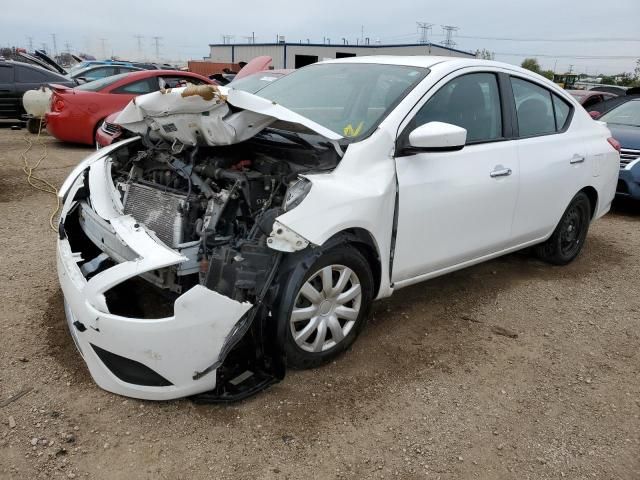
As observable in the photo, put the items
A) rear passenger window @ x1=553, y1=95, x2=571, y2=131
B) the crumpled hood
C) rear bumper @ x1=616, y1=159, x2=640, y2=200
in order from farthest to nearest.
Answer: rear bumper @ x1=616, y1=159, x2=640, y2=200, rear passenger window @ x1=553, y1=95, x2=571, y2=131, the crumpled hood

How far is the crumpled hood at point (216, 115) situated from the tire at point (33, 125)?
906cm

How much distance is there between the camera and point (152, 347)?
7.91 feet

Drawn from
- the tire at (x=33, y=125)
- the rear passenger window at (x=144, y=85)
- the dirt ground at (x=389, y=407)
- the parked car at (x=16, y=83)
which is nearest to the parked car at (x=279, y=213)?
the dirt ground at (x=389, y=407)

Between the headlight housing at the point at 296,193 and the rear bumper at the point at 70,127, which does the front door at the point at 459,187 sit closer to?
the headlight housing at the point at 296,193

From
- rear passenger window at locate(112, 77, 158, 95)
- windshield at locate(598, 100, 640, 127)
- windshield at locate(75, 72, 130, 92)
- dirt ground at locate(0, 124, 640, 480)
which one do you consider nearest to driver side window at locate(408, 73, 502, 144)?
dirt ground at locate(0, 124, 640, 480)

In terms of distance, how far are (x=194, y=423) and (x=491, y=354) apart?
1886 mm

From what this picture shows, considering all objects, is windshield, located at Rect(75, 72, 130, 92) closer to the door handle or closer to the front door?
the front door

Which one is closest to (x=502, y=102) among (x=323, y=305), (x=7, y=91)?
(x=323, y=305)

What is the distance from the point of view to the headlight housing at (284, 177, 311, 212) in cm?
268

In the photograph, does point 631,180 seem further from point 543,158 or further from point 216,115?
point 216,115

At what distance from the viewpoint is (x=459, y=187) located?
134 inches

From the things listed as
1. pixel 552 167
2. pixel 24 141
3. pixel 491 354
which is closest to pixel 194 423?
pixel 491 354

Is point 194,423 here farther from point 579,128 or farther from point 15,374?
point 579,128

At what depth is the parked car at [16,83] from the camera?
11.4 metres
